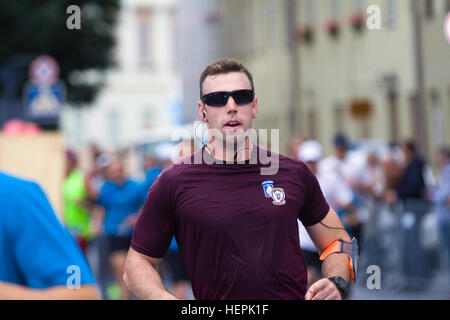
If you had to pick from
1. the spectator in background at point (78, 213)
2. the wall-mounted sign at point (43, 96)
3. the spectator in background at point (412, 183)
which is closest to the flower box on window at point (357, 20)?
the wall-mounted sign at point (43, 96)

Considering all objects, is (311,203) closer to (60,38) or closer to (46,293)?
(46,293)

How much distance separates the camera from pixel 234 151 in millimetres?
4676

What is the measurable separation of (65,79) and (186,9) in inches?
1080

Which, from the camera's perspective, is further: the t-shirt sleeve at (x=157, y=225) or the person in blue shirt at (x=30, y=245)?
the t-shirt sleeve at (x=157, y=225)

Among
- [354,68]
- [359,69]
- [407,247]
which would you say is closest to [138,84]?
[354,68]

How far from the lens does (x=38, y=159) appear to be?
40.3 feet

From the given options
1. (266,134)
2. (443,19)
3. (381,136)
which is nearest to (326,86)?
(381,136)

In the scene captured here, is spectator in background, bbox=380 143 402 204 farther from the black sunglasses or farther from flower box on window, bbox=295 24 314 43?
flower box on window, bbox=295 24 314 43

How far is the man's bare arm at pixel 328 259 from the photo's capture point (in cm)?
441

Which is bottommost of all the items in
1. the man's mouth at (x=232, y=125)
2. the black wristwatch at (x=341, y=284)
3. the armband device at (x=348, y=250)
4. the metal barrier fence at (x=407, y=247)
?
the metal barrier fence at (x=407, y=247)

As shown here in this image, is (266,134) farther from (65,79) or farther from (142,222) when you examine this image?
(65,79)

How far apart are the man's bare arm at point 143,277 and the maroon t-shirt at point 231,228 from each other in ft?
0.10

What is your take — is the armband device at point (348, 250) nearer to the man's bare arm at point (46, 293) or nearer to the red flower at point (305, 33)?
the man's bare arm at point (46, 293)

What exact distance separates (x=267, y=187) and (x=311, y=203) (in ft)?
0.94
